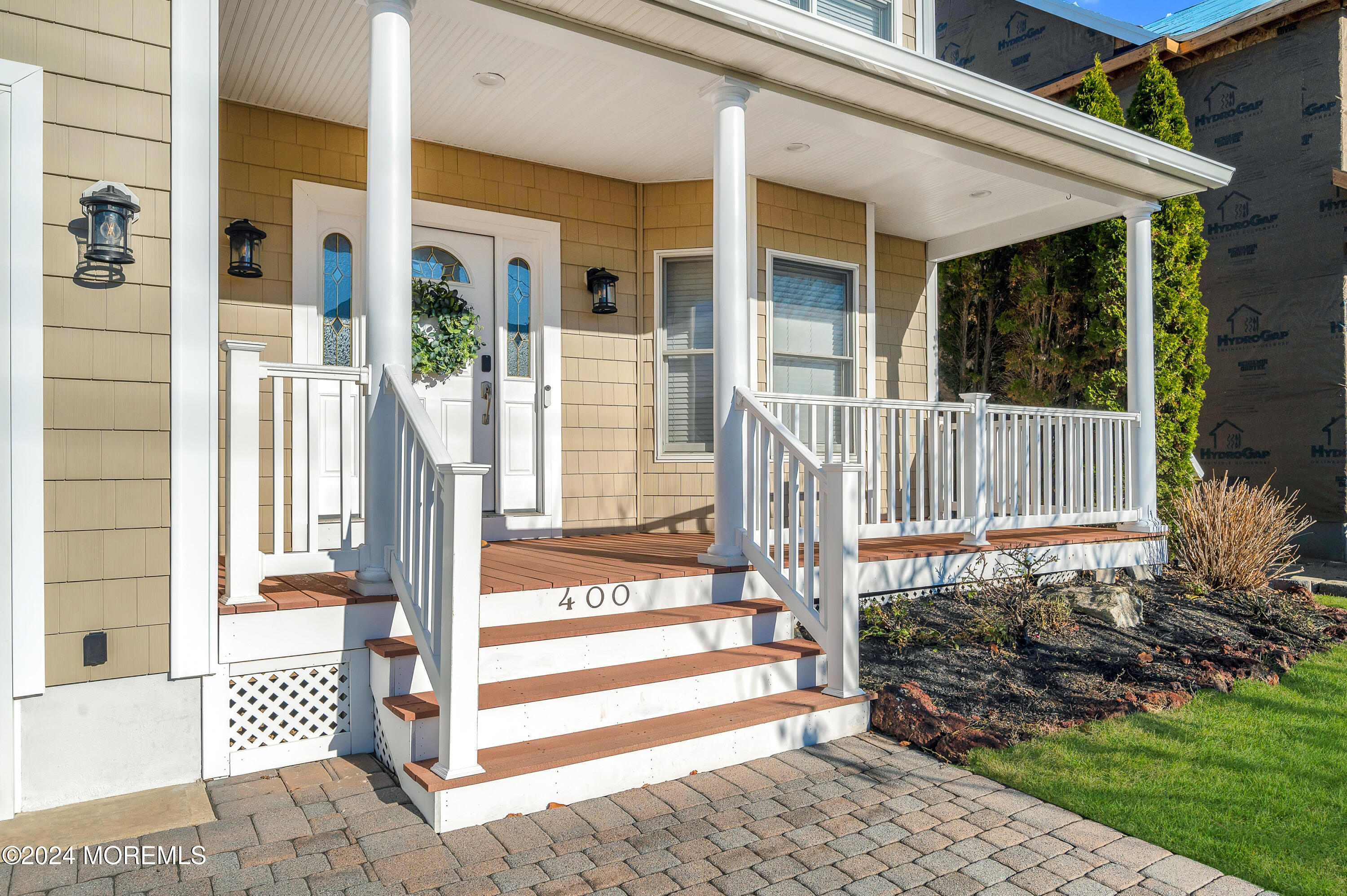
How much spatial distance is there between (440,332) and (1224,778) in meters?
4.50

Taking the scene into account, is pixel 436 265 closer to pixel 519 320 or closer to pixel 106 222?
pixel 519 320

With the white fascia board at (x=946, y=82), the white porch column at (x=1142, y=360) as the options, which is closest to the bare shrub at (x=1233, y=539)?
the white porch column at (x=1142, y=360)

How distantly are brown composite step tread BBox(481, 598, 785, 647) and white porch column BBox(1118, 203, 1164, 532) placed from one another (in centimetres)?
368

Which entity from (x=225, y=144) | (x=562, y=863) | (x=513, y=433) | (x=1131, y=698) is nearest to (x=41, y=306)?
(x=225, y=144)

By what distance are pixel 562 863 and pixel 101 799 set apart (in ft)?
5.49

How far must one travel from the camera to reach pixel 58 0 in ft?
9.51

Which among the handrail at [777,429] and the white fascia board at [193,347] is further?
the handrail at [777,429]

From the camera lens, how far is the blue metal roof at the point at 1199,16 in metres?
10.4

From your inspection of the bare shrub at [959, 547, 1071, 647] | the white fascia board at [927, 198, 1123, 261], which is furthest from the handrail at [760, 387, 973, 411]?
the white fascia board at [927, 198, 1123, 261]

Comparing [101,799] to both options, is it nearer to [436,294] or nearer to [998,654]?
[436,294]

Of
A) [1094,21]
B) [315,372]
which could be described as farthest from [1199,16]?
[315,372]

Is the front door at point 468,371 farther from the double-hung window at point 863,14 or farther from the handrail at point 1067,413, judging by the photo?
the handrail at point 1067,413

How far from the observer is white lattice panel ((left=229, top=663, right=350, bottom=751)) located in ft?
10.2

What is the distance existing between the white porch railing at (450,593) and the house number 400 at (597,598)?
0.81m
